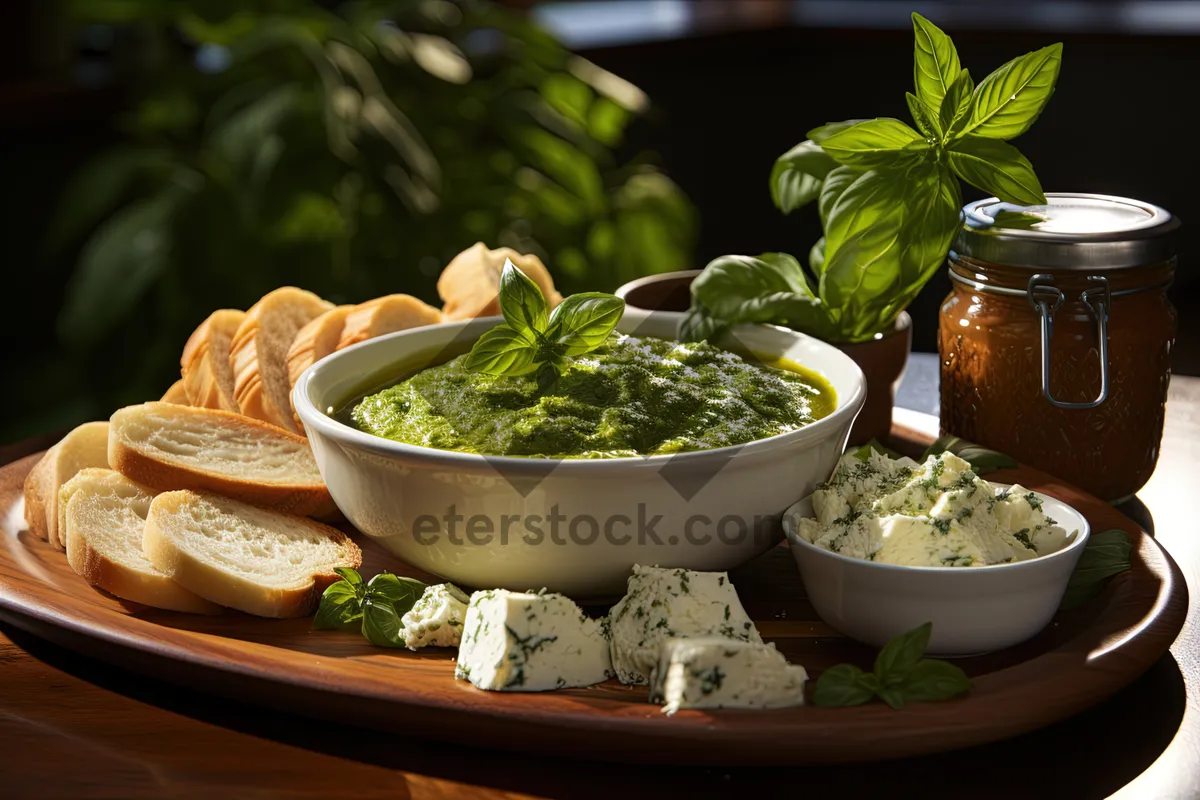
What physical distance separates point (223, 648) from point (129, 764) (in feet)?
0.61

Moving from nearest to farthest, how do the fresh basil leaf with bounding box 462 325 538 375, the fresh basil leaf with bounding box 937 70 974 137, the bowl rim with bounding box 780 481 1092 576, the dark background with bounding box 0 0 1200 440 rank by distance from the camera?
the bowl rim with bounding box 780 481 1092 576, the fresh basil leaf with bounding box 462 325 538 375, the fresh basil leaf with bounding box 937 70 974 137, the dark background with bounding box 0 0 1200 440

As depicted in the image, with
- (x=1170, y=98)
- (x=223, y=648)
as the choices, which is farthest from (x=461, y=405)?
(x=1170, y=98)

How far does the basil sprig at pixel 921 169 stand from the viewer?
67.7 inches

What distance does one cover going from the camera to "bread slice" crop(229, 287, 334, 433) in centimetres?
206

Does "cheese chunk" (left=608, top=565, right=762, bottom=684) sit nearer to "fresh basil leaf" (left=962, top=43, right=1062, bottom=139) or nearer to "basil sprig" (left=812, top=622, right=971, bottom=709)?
"basil sprig" (left=812, top=622, right=971, bottom=709)

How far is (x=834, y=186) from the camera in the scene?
191 centimetres

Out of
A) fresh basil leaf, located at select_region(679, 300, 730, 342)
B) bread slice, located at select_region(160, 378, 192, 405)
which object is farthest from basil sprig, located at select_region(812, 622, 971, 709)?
bread slice, located at select_region(160, 378, 192, 405)

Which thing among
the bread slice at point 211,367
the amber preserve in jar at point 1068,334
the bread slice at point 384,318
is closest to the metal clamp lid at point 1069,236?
the amber preserve in jar at point 1068,334

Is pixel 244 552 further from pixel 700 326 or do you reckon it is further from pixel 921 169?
pixel 921 169

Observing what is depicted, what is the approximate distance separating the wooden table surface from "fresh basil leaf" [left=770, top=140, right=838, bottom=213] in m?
0.99

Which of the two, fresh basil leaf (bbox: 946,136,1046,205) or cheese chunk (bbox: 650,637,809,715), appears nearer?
cheese chunk (bbox: 650,637,809,715)

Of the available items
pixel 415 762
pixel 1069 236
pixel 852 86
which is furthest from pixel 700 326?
pixel 852 86

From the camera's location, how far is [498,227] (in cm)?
431

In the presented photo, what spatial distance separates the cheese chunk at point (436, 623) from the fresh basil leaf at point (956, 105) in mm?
982
